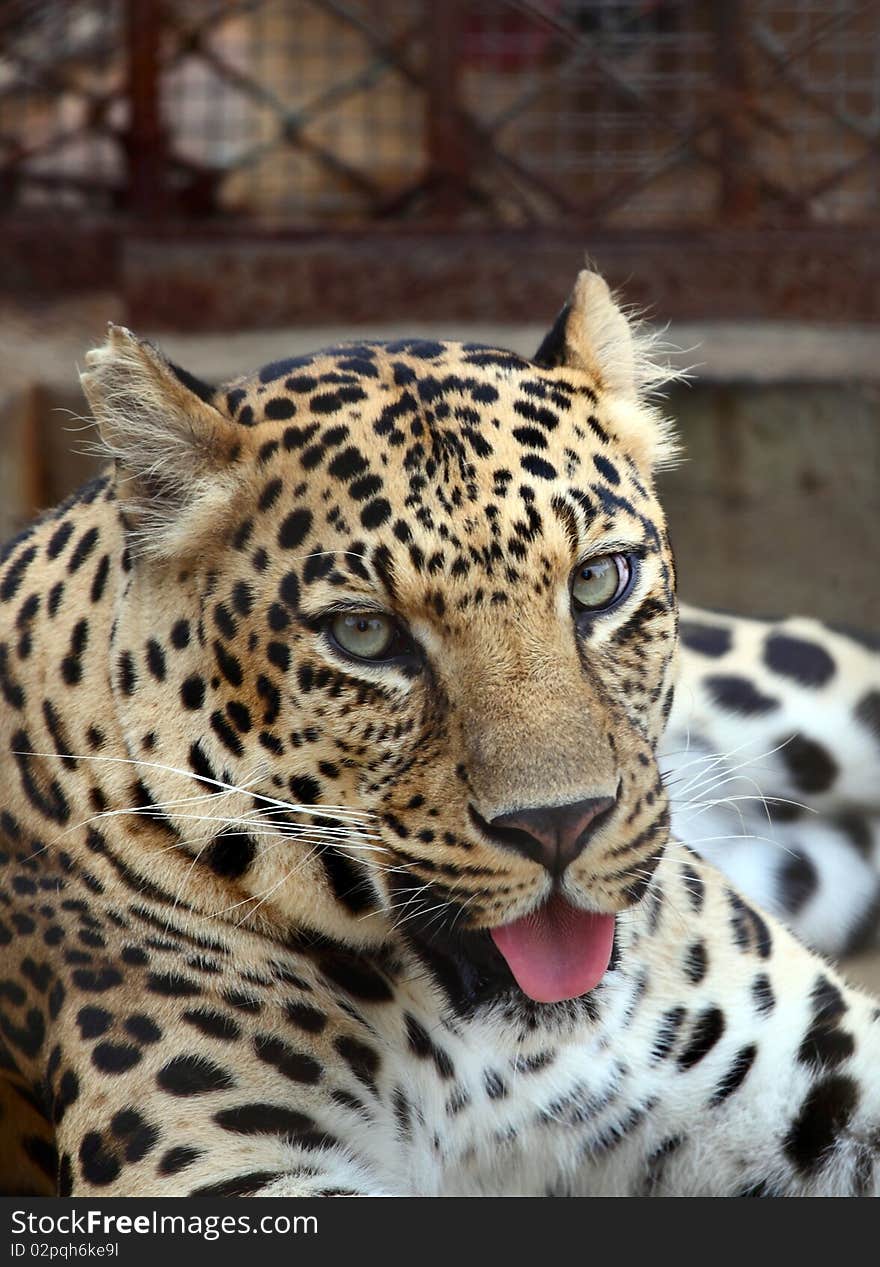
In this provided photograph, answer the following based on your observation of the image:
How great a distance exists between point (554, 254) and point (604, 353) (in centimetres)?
478

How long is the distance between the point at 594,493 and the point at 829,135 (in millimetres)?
7607

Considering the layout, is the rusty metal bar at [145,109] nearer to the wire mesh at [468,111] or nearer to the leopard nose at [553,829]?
the wire mesh at [468,111]

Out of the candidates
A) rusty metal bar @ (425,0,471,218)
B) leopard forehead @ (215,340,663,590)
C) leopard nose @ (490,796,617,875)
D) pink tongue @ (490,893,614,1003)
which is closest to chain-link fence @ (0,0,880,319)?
rusty metal bar @ (425,0,471,218)

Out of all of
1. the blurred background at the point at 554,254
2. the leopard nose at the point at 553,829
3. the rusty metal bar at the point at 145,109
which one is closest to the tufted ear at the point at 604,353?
the leopard nose at the point at 553,829

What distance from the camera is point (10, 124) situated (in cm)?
1092

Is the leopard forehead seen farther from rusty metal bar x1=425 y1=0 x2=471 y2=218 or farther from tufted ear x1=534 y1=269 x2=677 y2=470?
rusty metal bar x1=425 y1=0 x2=471 y2=218

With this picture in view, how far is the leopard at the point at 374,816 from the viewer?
3117 mm

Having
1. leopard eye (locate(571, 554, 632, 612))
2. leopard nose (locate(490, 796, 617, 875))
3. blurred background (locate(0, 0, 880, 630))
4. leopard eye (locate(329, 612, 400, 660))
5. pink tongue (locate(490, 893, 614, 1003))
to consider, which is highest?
blurred background (locate(0, 0, 880, 630))

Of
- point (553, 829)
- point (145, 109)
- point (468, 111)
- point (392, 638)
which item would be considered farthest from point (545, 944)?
point (145, 109)

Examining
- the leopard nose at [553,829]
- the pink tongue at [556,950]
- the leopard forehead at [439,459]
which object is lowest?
the pink tongue at [556,950]

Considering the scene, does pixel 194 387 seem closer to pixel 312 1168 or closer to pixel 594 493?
pixel 594 493

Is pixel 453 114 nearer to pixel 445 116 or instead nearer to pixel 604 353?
pixel 445 116

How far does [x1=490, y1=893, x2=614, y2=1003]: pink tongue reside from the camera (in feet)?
10.5

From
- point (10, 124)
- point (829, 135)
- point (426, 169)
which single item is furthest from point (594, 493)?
point (10, 124)
